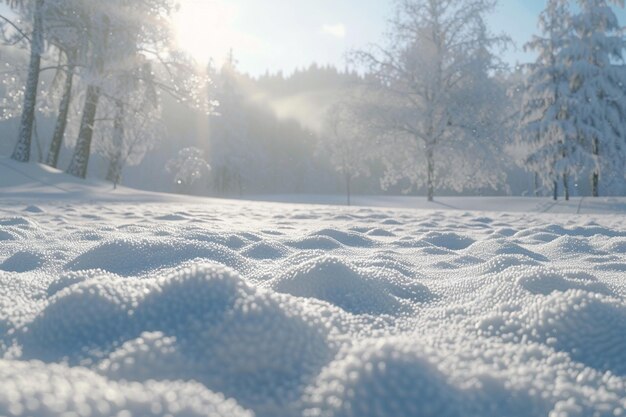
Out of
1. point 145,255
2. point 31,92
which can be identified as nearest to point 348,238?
point 145,255

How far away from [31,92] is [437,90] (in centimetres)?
1001

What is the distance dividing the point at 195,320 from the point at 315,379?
0.24m

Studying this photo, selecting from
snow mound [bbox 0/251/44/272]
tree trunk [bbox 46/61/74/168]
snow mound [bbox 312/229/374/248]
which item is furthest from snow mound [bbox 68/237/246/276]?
tree trunk [bbox 46/61/74/168]

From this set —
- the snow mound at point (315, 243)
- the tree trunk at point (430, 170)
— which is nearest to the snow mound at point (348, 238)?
the snow mound at point (315, 243)

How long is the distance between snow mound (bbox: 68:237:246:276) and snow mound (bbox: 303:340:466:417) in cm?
108

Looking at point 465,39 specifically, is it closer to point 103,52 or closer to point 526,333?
point 103,52

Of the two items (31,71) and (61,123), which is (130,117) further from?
(31,71)

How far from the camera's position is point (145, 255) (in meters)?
1.77

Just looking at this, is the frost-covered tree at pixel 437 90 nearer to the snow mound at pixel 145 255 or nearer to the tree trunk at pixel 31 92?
the tree trunk at pixel 31 92

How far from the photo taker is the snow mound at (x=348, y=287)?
123 centimetres

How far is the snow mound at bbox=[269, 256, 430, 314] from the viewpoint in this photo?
1.23 m

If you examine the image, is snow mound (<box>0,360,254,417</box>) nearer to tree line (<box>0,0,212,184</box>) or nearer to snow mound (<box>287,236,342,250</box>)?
snow mound (<box>287,236,342,250</box>)

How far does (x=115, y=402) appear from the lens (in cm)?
52

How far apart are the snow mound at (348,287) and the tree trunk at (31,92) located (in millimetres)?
9466
